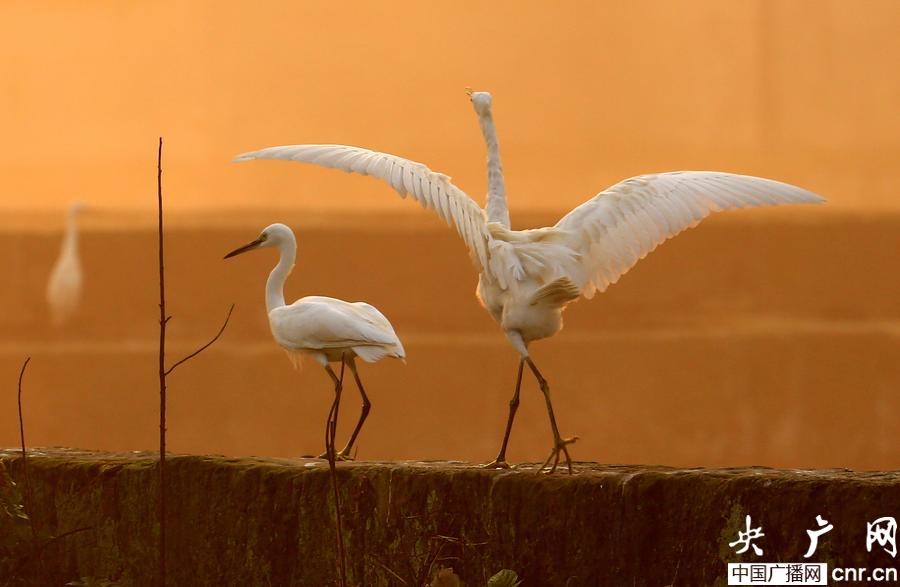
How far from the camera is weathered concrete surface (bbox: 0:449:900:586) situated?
10.3 ft

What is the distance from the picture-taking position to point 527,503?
340 centimetres

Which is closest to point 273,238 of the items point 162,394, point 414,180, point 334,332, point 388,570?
point 334,332

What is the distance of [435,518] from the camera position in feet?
11.4

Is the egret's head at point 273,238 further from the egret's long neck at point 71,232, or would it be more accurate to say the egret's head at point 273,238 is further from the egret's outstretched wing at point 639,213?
the egret's long neck at point 71,232

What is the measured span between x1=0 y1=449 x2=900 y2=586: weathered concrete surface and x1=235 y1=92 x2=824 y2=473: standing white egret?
41cm

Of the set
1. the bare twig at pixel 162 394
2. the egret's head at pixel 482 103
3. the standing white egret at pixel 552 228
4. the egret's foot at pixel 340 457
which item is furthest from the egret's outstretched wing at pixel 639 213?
→ the bare twig at pixel 162 394

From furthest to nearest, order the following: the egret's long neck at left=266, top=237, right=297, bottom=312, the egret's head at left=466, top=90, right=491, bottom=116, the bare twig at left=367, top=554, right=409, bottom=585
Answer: the egret's long neck at left=266, top=237, right=297, bottom=312 → the egret's head at left=466, top=90, right=491, bottom=116 → the bare twig at left=367, top=554, right=409, bottom=585

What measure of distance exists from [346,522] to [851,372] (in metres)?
3.53

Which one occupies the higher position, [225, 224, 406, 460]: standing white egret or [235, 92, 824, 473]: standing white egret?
[235, 92, 824, 473]: standing white egret

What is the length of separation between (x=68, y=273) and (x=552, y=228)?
345 centimetres

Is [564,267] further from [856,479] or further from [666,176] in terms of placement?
[856,479]

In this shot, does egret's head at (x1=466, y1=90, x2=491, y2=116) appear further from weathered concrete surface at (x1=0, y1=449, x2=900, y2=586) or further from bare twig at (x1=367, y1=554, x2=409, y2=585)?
bare twig at (x1=367, y1=554, x2=409, y2=585)

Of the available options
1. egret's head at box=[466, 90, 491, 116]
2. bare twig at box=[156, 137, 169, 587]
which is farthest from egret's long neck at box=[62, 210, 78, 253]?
bare twig at box=[156, 137, 169, 587]

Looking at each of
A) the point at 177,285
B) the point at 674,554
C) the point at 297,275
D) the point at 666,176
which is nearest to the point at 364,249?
the point at 297,275
